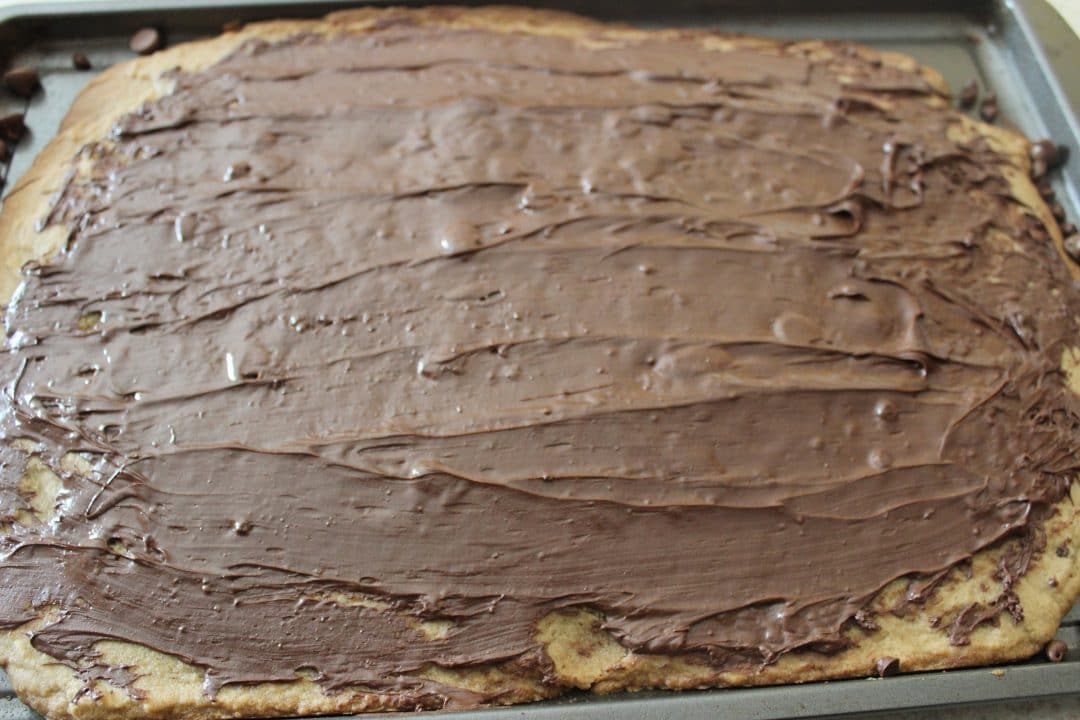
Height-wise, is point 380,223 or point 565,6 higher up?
point 565,6

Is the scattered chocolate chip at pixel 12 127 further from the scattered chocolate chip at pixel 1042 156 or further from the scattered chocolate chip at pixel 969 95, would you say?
the scattered chocolate chip at pixel 1042 156

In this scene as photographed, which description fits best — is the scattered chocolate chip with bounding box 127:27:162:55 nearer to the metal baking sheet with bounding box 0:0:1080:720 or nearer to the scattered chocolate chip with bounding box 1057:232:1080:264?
the metal baking sheet with bounding box 0:0:1080:720

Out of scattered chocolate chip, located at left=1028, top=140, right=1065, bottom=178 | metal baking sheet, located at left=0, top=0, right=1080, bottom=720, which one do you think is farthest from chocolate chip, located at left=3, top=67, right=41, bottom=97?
scattered chocolate chip, located at left=1028, top=140, right=1065, bottom=178

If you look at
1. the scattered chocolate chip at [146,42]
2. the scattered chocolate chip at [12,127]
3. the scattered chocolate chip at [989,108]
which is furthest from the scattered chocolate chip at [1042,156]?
the scattered chocolate chip at [12,127]

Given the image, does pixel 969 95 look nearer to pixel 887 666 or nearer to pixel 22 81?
pixel 887 666

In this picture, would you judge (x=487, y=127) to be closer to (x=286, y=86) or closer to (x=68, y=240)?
(x=286, y=86)

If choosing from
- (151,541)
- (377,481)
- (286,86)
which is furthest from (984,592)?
(286,86)
